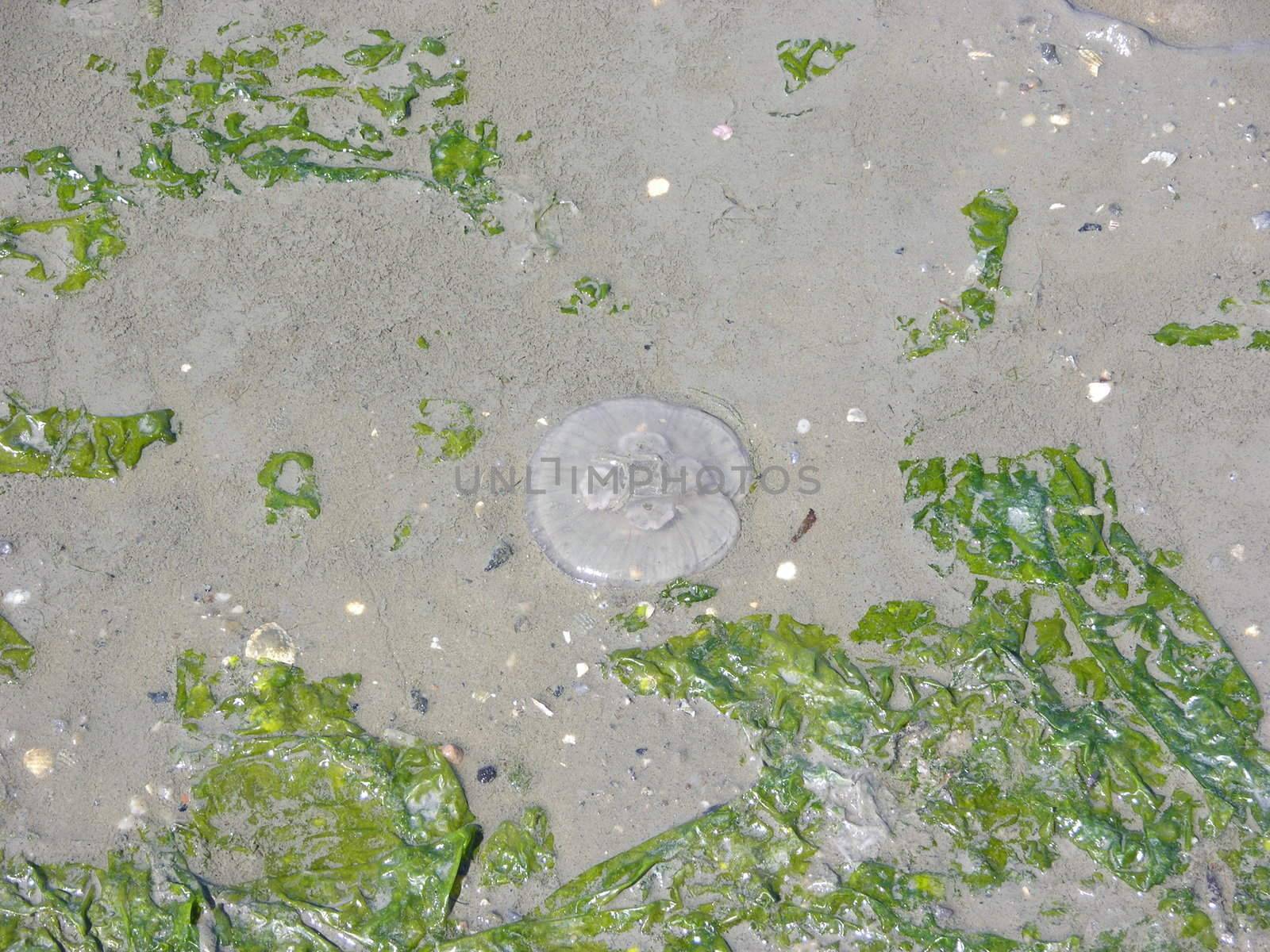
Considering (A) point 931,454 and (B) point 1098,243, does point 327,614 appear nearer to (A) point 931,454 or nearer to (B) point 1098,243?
(A) point 931,454

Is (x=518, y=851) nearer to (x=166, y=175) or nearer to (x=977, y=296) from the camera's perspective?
(x=977, y=296)

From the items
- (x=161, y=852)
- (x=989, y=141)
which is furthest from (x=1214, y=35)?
(x=161, y=852)

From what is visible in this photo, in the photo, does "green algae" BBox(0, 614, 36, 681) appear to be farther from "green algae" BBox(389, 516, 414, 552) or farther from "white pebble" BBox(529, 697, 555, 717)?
"white pebble" BBox(529, 697, 555, 717)

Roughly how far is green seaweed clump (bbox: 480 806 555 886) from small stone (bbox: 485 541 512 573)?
0.90m

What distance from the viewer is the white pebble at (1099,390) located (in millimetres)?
4105

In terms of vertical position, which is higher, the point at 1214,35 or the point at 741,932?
the point at 1214,35

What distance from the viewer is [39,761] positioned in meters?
3.57

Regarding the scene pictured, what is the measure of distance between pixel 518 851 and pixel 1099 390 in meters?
2.81

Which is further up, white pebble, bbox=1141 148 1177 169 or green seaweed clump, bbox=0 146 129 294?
white pebble, bbox=1141 148 1177 169

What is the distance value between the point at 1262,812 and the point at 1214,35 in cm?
338

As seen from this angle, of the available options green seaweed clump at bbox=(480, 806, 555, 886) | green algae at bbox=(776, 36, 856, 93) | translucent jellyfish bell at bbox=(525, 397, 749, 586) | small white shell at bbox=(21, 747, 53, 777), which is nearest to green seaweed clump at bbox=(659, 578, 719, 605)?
translucent jellyfish bell at bbox=(525, 397, 749, 586)

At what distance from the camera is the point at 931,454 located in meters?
4.04

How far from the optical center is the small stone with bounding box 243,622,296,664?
371 centimetres

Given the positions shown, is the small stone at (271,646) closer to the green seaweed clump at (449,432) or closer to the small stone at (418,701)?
the small stone at (418,701)
